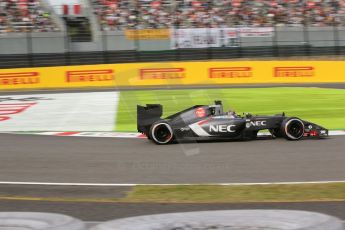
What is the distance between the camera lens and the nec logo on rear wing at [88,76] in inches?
1217

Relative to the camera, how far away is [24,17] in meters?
34.5

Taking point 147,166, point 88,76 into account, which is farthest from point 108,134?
point 88,76

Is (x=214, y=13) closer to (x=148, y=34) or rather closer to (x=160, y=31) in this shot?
(x=160, y=31)

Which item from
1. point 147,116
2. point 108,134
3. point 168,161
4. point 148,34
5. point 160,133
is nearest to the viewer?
point 168,161

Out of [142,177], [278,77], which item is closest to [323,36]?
[278,77]

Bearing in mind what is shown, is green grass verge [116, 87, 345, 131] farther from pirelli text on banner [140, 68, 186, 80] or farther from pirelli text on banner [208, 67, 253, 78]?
pirelli text on banner [208, 67, 253, 78]

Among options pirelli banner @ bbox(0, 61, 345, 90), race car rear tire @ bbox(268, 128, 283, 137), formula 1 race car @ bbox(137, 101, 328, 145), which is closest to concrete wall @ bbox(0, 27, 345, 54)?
pirelli banner @ bbox(0, 61, 345, 90)

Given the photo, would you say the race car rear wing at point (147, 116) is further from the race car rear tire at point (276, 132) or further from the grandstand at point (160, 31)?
the grandstand at point (160, 31)

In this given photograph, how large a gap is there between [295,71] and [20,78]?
579 inches

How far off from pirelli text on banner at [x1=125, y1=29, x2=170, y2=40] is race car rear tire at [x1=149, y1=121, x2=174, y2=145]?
22.0m

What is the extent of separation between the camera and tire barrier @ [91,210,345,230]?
480 centimetres

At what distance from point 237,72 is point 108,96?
885cm

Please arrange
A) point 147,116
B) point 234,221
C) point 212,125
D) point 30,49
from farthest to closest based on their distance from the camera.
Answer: point 30,49, point 147,116, point 212,125, point 234,221

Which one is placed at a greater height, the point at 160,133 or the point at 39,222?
the point at 39,222
